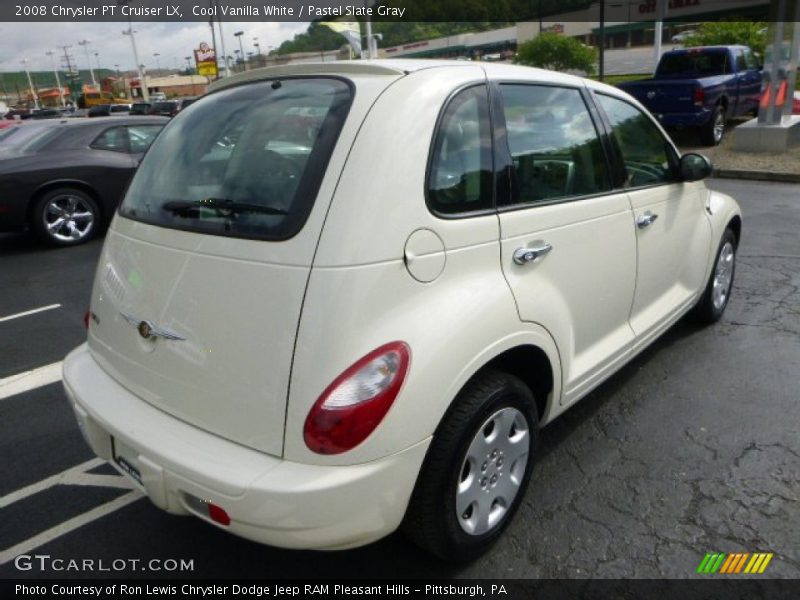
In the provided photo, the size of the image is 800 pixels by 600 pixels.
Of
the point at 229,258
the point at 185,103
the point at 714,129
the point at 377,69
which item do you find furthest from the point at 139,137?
the point at 714,129

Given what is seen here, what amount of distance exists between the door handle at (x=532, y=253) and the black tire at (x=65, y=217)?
6873mm

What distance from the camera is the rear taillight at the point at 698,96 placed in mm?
11055

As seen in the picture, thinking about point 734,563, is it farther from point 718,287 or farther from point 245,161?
point 718,287

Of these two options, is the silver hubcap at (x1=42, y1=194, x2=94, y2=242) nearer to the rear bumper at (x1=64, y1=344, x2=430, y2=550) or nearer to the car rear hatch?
the car rear hatch

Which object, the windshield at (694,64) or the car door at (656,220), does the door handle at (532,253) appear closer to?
the car door at (656,220)

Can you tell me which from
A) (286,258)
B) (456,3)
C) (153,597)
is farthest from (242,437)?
(456,3)

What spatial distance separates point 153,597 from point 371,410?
1177 mm

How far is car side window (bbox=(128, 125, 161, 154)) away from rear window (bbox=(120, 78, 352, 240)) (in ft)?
20.1

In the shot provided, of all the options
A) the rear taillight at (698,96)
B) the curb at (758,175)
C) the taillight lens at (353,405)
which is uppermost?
the taillight lens at (353,405)

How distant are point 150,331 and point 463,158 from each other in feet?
4.02

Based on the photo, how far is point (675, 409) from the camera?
3246 mm

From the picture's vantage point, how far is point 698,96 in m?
11.1

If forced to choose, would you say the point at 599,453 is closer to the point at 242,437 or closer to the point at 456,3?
the point at 242,437

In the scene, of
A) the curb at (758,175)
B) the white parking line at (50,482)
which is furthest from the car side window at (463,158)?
the curb at (758,175)
